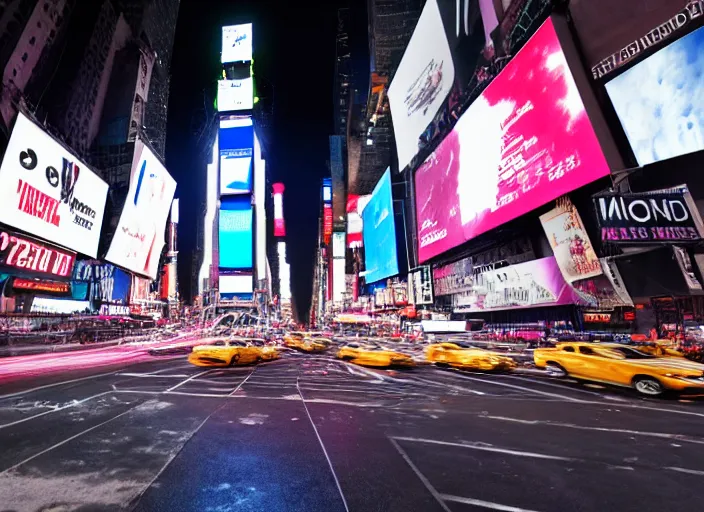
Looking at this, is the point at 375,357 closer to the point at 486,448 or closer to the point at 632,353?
the point at 632,353

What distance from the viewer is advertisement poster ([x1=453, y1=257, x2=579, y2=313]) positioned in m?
11.3

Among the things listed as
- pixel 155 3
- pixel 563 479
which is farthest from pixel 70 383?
pixel 155 3

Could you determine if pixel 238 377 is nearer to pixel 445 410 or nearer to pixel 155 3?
pixel 445 410

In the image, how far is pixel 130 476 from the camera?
3.06 meters

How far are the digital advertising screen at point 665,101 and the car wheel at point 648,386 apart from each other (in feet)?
15.6

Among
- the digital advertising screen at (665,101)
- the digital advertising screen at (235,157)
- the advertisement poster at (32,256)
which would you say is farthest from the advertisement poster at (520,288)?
the digital advertising screen at (235,157)

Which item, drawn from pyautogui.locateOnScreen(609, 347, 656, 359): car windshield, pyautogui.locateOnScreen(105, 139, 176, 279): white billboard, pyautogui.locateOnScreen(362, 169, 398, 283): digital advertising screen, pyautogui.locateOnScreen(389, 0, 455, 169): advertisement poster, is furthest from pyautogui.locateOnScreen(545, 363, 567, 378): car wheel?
pyautogui.locateOnScreen(105, 139, 176, 279): white billboard

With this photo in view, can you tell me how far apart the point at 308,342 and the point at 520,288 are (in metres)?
10.8

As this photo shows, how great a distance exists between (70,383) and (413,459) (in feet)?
28.2

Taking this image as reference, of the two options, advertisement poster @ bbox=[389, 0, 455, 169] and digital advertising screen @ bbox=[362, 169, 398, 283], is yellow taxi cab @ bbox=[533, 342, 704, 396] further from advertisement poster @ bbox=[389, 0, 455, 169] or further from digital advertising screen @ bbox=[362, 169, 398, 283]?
digital advertising screen @ bbox=[362, 169, 398, 283]

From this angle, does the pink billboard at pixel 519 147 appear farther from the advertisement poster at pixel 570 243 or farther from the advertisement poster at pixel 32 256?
the advertisement poster at pixel 32 256

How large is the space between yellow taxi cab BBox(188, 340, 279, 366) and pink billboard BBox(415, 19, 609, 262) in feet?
34.6

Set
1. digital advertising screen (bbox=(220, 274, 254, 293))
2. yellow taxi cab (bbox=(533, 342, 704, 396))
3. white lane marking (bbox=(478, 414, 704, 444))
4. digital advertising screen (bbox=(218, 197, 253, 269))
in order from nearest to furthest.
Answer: white lane marking (bbox=(478, 414, 704, 444))
yellow taxi cab (bbox=(533, 342, 704, 396))
digital advertising screen (bbox=(218, 197, 253, 269))
digital advertising screen (bbox=(220, 274, 254, 293))

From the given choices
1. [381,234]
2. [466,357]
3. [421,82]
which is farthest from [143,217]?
[466,357]
